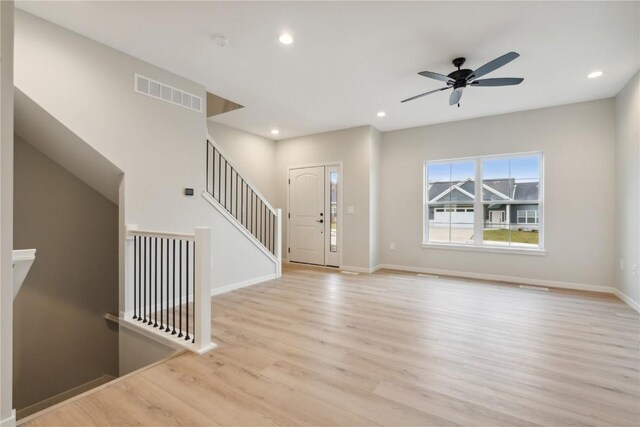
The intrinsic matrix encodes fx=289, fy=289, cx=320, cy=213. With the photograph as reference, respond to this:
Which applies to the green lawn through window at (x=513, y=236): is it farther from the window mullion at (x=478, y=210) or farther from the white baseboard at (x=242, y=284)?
the white baseboard at (x=242, y=284)

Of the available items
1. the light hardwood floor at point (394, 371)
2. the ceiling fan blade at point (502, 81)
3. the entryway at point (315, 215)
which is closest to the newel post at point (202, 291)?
the light hardwood floor at point (394, 371)

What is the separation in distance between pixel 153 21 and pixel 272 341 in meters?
3.07

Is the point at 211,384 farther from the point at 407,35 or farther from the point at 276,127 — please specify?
the point at 276,127

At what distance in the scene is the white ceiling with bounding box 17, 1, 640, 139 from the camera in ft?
7.95

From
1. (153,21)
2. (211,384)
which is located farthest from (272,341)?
(153,21)

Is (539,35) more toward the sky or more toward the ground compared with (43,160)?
more toward the sky

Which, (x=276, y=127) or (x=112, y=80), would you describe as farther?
(x=276, y=127)

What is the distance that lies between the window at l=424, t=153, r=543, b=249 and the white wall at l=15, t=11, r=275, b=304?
392cm

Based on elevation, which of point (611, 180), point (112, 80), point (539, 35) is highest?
point (539, 35)

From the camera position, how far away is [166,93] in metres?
3.46

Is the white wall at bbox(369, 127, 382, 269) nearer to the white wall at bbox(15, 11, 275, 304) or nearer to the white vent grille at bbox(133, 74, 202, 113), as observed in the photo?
the white wall at bbox(15, 11, 275, 304)

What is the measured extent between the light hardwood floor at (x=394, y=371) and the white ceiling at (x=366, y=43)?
2.84 meters

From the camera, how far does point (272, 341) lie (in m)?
2.62

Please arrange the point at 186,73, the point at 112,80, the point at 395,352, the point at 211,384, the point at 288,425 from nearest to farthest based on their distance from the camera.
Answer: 1. the point at 288,425
2. the point at 211,384
3. the point at 395,352
4. the point at 112,80
5. the point at 186,73
